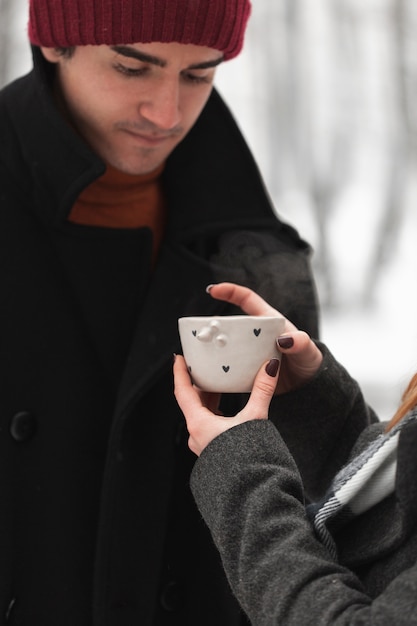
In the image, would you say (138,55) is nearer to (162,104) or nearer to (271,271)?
(162,104)

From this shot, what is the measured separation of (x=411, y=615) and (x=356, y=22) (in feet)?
10.6

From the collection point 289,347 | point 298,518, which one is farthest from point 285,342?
point 298,518

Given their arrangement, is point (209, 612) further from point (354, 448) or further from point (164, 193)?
point (164, 193)

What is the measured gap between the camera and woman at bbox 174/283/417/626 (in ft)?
3.16

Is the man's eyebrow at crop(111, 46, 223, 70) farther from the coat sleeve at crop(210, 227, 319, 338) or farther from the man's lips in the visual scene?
the coat sleeve at crop(210, 227, 319, 338)

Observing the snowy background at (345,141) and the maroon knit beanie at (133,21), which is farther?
the snowy background at (345,141)

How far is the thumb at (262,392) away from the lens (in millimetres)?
1133

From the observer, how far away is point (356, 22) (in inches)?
148

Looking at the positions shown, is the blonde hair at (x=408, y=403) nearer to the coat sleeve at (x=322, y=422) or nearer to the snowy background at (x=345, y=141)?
the coat sleeve at (x=322, y=422)

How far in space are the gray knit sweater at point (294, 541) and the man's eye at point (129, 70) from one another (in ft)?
2.60

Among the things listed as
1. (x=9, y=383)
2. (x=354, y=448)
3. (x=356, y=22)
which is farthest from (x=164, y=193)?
(x=356, y=22)

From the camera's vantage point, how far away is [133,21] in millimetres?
1564

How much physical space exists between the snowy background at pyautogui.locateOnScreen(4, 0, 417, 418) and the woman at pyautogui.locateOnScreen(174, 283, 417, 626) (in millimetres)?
2502

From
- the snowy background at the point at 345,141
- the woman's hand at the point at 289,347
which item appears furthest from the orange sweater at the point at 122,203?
the snowy background at the point at 345,141
